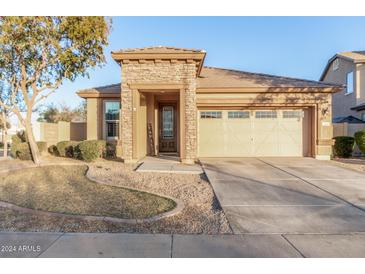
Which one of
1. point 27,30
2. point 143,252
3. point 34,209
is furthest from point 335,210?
point 27,30

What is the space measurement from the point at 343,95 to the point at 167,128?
15.5 metres

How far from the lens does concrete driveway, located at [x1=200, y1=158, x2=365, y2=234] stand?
15.8 ft

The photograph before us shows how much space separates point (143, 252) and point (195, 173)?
573 centimetres

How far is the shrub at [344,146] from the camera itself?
1413 centimetres

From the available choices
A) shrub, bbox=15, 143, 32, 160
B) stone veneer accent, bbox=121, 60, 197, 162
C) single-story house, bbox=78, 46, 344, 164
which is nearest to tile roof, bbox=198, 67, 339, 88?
single-story house, bbox=78, 46, 344, 164

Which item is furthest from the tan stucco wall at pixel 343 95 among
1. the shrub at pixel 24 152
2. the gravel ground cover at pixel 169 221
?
the shrub at pixel 24 152

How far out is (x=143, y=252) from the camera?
3.77 metres

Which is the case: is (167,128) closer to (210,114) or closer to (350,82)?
(210,114)

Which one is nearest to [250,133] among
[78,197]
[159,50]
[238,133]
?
[238,133]

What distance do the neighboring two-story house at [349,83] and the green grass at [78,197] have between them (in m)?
17.0

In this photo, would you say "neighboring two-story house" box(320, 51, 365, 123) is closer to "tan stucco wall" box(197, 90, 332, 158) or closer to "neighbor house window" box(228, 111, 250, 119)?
"tan stucco wall" box(197, 90, 332, 158)

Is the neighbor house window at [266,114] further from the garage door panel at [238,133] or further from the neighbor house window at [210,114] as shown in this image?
the neighbor house window at [210,114]

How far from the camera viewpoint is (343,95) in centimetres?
2145

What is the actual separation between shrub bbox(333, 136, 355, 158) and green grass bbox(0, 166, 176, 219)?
12172mm
